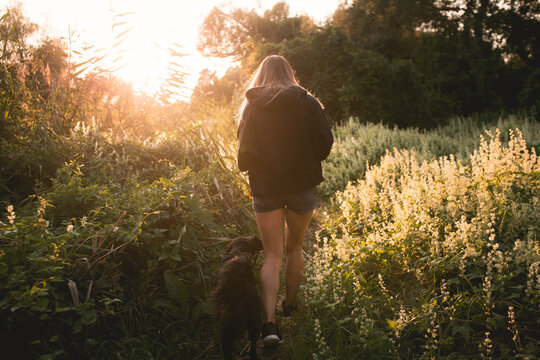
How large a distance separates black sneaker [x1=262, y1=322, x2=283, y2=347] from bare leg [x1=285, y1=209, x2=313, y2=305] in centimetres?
43

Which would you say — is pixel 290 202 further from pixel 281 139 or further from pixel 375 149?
pixel 375 149

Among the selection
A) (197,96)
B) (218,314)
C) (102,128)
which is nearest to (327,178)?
(197,96)

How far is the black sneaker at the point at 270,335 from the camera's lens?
239 centimetres

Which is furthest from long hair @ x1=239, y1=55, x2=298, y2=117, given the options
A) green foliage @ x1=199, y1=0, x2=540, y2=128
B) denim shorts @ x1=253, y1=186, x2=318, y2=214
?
green foliage @ x1=199, y1=0, x2=540, y2=128

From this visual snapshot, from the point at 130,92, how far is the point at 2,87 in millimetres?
1545

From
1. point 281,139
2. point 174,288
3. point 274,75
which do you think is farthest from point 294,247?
point 274,75

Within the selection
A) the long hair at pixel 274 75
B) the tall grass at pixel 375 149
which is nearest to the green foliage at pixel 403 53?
the tall grass at pixel 375 149

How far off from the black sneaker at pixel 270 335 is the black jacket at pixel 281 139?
1.01 m

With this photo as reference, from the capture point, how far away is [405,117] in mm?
12273

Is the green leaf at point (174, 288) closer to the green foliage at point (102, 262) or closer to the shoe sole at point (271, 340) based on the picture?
the green foliage at point (102, 262)

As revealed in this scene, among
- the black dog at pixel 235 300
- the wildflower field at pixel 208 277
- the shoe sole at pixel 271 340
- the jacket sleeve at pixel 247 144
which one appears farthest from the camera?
the jacket sleeve at pixel 247 144

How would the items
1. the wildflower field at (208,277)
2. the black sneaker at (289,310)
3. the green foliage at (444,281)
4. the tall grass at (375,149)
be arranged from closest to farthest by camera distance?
1. the wildflower field at (208,277)
2. the green foliage at (444,281)
3. the black sneaker at (289,310)
4. the tall grass at (375,149)

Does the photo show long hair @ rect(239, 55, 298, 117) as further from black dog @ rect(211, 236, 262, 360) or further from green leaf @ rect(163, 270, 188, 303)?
green leaf @ rect(163, 270, 188, 303)

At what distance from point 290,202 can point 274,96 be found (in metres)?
0.82
